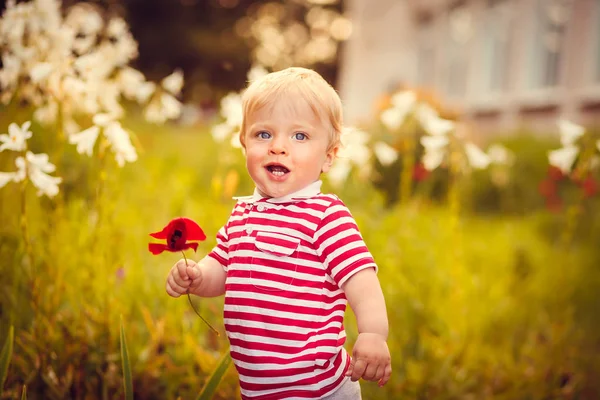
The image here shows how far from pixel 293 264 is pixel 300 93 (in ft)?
1.32

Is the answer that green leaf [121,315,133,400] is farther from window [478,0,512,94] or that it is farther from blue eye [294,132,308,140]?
window [478,0,512,94]

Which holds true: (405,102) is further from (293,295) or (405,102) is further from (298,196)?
(293,295)

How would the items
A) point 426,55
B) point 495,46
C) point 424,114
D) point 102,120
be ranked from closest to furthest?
point 102,120 → point 424,114 → point 495,46 → point 426,55

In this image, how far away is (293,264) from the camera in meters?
1.44

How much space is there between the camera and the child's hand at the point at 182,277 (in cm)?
151

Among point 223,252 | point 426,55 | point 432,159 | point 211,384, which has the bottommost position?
point 211,384

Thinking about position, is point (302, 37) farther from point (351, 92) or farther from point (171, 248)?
A: point (171, 248)

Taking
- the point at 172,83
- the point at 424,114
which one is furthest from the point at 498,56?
the point at 172,83

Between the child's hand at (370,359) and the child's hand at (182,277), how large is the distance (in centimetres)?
46

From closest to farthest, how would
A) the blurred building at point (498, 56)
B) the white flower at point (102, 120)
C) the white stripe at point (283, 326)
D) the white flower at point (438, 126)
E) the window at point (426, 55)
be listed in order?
the white stripe at point (283, 326) < the white flower at point (102, 120) < the white flower at point (438, 126) < the blurred building at point (498, 56) < the window at point (426, 55)

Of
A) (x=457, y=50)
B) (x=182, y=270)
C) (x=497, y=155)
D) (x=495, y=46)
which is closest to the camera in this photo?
(x=182, y=270)

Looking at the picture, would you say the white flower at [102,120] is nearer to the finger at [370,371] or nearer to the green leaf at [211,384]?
the green leaf at [211,384]

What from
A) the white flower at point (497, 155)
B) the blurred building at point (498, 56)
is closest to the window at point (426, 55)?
the blurred building at point (498, 56)

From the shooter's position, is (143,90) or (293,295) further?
(143,90)
